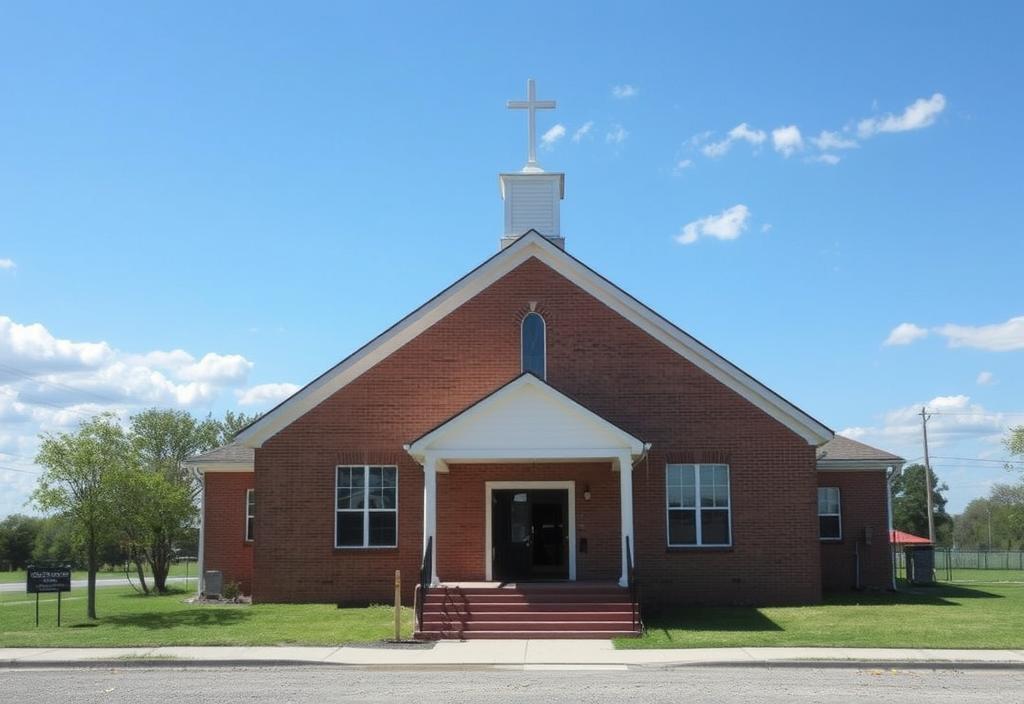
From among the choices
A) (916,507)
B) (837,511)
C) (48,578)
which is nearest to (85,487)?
(48,578)

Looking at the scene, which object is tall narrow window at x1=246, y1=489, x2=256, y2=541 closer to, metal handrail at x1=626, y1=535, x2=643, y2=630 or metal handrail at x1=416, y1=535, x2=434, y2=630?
metal handrail at x1=416, y1=535, x2=434, y2=630

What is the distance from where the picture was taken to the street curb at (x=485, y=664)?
14859mm

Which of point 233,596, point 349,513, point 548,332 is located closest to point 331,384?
point 349,513

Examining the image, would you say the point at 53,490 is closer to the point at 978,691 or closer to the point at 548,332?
the point at 548,332

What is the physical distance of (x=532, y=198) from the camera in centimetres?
2659

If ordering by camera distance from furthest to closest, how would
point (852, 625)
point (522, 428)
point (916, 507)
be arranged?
point (916, 507)
point (522, 428)
point (852, 625)

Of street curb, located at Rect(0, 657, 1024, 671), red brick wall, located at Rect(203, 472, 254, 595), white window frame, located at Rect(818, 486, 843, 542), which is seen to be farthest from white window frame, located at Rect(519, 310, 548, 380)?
street curb, located at Rect(0, 657, 1024, 671)

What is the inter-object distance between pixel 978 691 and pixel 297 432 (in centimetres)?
1540

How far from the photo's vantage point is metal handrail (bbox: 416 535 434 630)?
721 inches

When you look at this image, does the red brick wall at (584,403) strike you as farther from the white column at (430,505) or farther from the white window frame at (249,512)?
the white window frame at (249,512)

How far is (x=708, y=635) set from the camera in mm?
17844

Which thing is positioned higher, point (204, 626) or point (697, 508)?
point (697, 508)

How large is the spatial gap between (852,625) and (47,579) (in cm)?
1575

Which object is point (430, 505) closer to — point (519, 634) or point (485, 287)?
point (519, 634)
